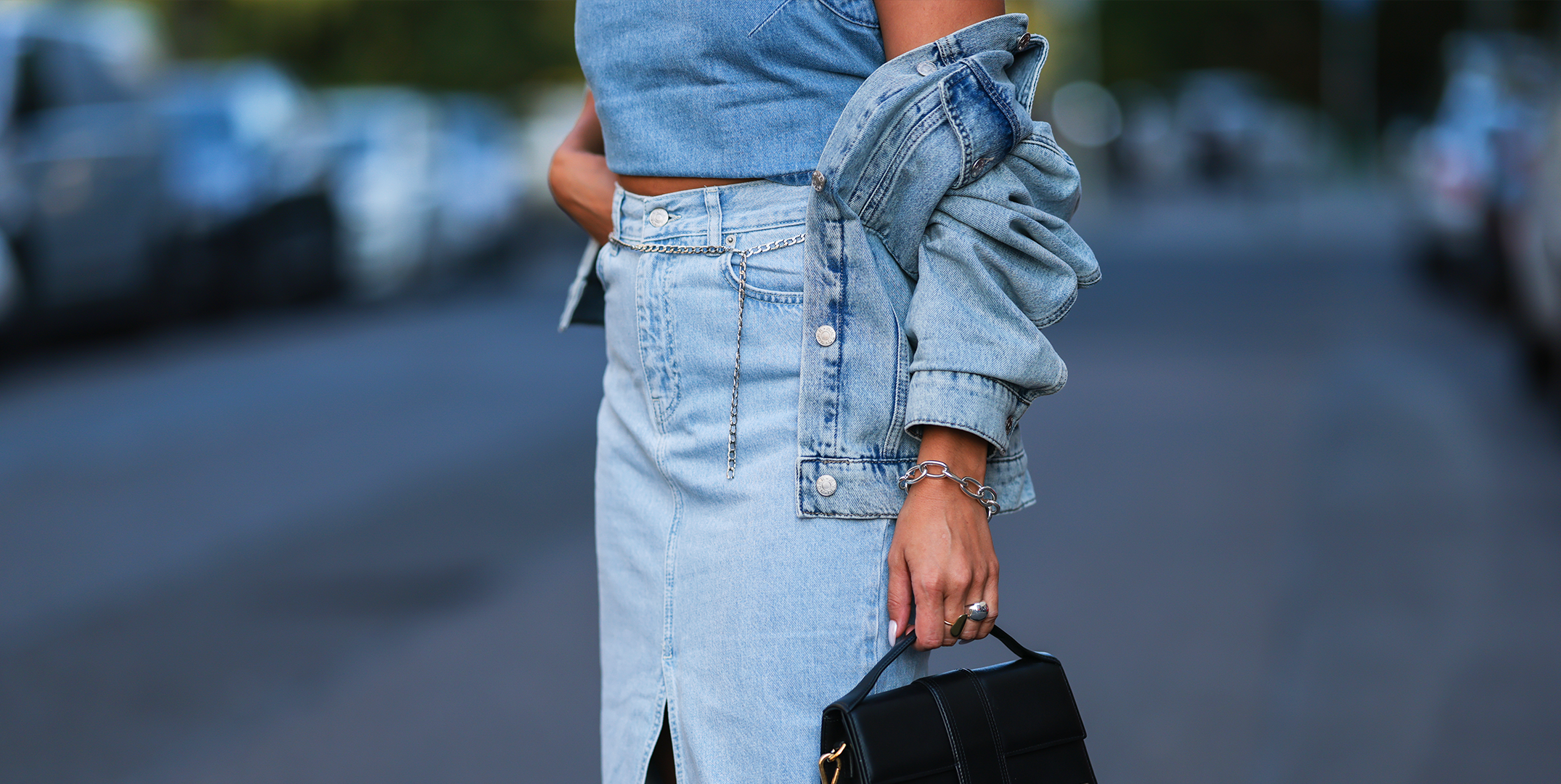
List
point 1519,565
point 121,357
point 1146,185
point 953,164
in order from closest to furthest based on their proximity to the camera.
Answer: point 953,164, point 1519,565, point 121,357, point 1146,185

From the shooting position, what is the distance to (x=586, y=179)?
1.87 meters

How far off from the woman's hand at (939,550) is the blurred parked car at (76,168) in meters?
8.40

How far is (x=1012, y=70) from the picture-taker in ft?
5.27

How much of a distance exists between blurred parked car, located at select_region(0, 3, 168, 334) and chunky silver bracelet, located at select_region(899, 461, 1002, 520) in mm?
8386

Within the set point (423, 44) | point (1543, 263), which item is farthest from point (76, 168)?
point (423, 44)

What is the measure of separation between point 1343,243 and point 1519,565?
1394 centimetres

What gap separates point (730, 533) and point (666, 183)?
38 centimetres

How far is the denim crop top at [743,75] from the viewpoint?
4.99 ft

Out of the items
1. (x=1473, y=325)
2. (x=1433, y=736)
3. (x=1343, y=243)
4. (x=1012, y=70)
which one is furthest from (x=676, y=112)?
(x=1343, y=243)

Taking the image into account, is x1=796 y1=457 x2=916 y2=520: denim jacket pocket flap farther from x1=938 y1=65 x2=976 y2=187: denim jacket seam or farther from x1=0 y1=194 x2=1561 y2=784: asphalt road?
x1=0 y1=194 x2=1561 y2=784: asphalt road

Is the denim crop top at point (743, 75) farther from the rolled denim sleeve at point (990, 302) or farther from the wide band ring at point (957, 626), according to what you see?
the wide band ring at point (957, 626)

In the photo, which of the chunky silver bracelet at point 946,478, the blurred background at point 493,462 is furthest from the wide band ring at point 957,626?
the blurred background at point 493,462

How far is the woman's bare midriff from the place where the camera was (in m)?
1.58

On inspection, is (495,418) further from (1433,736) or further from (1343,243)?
(1343,243)
